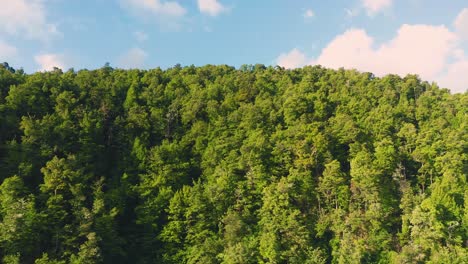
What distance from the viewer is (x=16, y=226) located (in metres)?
46.0

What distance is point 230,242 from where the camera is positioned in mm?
53281

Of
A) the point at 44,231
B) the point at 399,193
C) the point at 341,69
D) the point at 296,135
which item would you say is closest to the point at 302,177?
the point at 296,135

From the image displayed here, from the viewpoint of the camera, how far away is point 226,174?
6247 cm

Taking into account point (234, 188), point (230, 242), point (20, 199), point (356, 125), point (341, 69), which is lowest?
point (230, 242)

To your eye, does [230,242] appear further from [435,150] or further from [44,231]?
[435,150]

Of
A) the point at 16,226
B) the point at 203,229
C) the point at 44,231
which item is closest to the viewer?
the point at 16,226

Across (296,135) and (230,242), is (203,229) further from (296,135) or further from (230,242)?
(296,135)

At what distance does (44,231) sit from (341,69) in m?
80.5

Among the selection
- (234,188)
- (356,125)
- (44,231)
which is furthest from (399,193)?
(44,231)

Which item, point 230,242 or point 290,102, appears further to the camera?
point 290,102

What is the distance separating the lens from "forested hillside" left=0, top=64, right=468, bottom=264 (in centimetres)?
5172

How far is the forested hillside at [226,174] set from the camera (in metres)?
51.7

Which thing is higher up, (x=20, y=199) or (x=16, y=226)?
(x=20, y=199)

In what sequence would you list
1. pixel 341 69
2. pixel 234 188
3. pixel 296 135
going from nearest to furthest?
pixel 234 188 → pixel 296 135 → pixel 341 69
